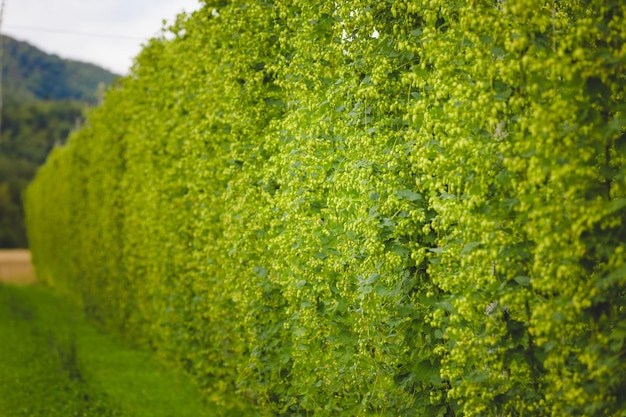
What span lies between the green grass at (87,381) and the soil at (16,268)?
25333 millimetres

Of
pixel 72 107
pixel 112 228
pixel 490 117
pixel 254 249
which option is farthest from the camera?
pixel 72 107

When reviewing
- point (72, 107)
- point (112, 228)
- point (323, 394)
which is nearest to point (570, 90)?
point (323, 394)

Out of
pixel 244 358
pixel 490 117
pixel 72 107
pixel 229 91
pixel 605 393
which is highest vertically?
pixel 72 107

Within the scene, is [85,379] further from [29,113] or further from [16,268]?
[29,113]

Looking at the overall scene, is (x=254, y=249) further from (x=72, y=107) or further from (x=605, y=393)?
(x=72, y=107)

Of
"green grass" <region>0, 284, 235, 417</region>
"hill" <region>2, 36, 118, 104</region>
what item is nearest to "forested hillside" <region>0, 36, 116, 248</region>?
"hill" <region>2, 36, 118, 104</region>

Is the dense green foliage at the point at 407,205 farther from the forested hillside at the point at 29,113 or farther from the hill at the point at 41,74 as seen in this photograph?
the hill at the point at 41,74

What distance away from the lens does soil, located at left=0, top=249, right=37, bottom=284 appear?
1547 inches

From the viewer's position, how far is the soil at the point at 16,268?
129 ft

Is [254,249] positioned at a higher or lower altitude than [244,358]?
higher

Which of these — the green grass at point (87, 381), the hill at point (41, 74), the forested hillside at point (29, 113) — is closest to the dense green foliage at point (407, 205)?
the green grass at point (87, 381)

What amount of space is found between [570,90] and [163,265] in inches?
280

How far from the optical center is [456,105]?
372 centimetres

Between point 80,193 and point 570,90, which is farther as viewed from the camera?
point 80,193
